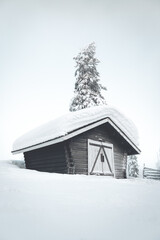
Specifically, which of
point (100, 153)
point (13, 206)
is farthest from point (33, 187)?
point (100, 153)

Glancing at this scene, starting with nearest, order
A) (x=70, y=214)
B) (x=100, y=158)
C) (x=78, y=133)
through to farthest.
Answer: (x=70, y=214)
(x=78, y=133)
(x=100, y=158)

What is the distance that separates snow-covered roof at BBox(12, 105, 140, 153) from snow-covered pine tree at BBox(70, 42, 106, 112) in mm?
8540

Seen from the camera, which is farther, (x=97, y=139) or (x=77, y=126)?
(x=97, y=139)

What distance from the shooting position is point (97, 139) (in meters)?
11.2

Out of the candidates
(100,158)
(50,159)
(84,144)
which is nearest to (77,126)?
(84,144)

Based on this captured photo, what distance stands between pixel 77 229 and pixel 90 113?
7.58 metres

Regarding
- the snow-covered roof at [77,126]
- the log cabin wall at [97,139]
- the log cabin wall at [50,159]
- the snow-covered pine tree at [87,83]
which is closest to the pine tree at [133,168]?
the snow-covered pine tree at [87,83]

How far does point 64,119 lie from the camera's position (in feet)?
29.7

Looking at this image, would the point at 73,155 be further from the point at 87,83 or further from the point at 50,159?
the point at 87,83

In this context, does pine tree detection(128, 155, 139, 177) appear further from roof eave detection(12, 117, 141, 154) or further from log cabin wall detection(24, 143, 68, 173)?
log cabin wall detection(24, 143, 68, 173)

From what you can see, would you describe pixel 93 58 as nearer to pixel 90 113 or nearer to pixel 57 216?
pixel 90 113

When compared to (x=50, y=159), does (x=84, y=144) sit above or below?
above

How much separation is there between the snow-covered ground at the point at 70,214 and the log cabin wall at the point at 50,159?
504 centimetres

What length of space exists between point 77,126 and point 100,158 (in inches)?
119
